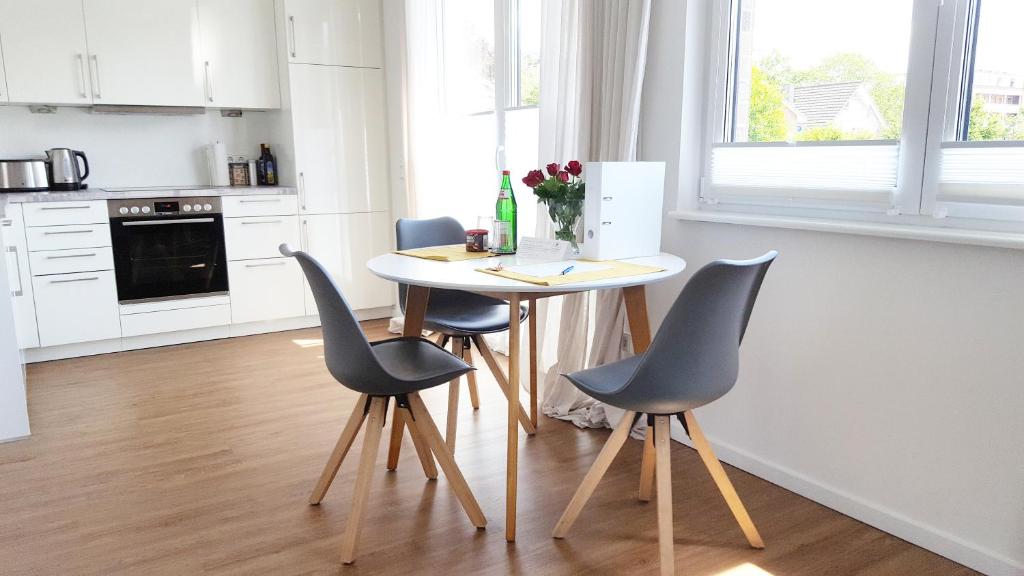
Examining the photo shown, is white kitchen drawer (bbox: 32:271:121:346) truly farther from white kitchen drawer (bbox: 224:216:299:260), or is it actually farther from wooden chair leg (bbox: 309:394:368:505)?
wooden chair leg (bbox: 309:394:368:505)

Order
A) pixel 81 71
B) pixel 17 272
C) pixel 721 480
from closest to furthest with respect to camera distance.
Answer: pixel 721 480, pixel 17 272, pixel 81 71

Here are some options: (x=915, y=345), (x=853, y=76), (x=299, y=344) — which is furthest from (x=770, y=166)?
(x=299, y=344)

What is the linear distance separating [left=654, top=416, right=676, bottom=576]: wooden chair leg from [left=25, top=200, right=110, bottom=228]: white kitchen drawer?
349 centimetres

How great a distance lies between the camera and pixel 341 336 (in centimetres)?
Result: 192

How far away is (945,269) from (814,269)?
392 mm

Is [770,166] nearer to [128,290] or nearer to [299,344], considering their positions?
[299,344]

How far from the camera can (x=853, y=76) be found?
2.18 m

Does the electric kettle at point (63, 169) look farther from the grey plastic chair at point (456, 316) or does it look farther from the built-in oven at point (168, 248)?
the grey plastic chair at point (456, 316)

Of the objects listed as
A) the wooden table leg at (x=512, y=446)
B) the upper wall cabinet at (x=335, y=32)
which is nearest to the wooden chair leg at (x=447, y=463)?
the wooden table leg at (x=512, y=446)

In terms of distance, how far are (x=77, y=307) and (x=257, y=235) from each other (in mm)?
1058

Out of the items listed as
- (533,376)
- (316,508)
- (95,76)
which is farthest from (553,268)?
(95,76)

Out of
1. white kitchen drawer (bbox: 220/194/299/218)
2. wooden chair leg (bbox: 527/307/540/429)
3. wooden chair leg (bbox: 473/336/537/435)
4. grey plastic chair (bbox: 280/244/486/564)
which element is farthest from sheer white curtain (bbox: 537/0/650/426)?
white kitchen drawer (bbox: 220/194/299/218)

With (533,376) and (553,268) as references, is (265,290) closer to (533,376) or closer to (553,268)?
(533,376)

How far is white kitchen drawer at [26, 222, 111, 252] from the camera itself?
12.6 ft
